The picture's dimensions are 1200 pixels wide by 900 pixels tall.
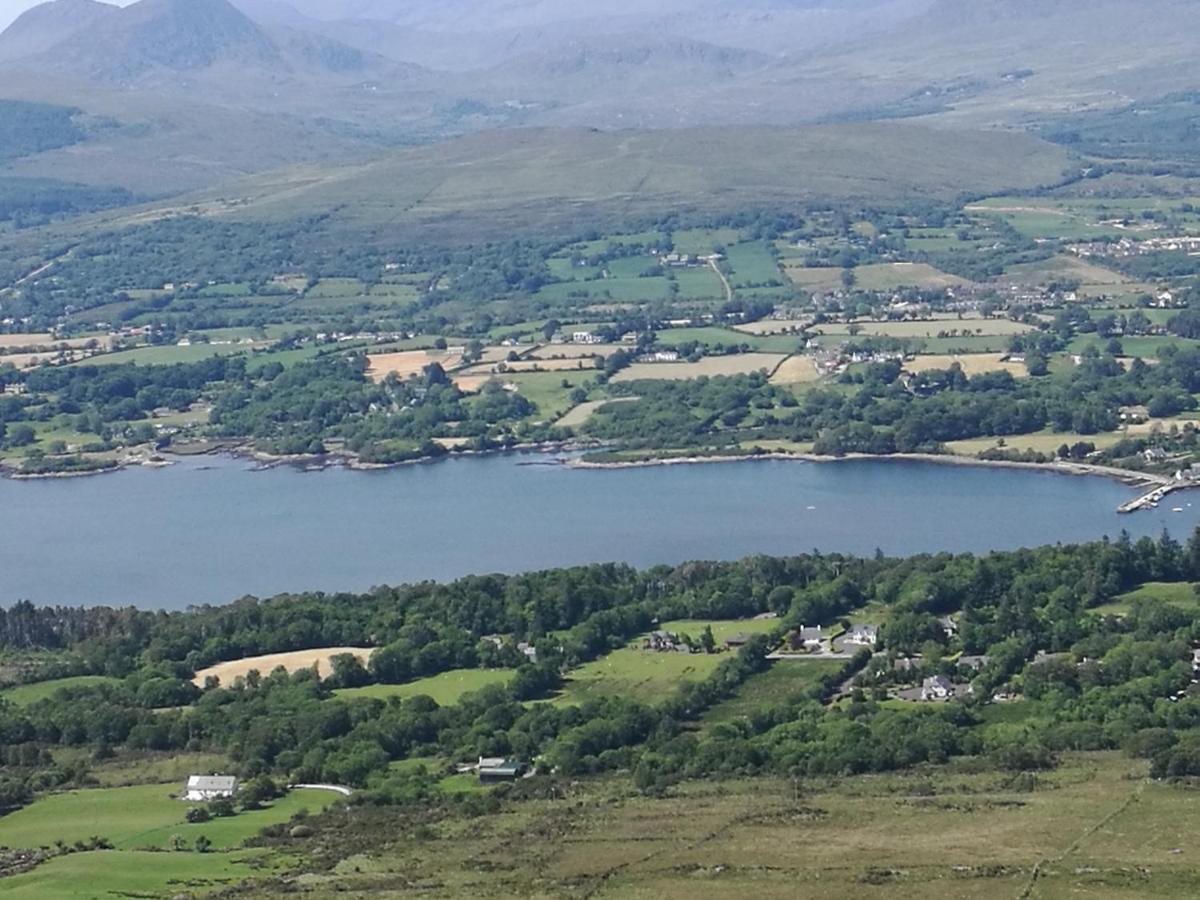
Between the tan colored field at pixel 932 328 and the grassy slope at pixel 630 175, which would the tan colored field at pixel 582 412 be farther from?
the grassy slope at pixel 630 175

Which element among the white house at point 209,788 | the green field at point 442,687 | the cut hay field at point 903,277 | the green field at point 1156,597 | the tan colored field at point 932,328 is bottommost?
the tan colored field at point 932,328

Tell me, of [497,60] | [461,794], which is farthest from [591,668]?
[497,60]

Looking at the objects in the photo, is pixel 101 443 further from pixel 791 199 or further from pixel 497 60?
pixel 497 60

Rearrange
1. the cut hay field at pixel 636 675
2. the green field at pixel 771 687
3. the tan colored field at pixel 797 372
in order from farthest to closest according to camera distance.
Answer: the tan colored field at pixel 797 372
the cut hay field at pixel 636 675
the green field at pixel 771 687

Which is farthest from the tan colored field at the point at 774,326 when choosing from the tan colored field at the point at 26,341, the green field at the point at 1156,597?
the green field at the point at 1156,597

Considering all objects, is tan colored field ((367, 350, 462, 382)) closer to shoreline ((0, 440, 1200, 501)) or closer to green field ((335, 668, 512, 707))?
shoreline ((0, 440, 1200, 501))

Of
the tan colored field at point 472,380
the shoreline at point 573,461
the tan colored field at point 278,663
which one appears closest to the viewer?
the tan colored field at point 278,663

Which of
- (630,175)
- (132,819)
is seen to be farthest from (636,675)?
(630,175)
